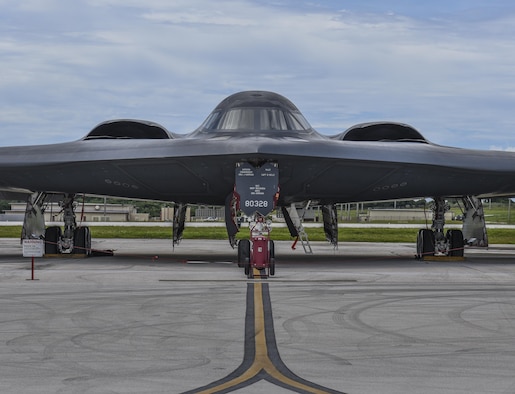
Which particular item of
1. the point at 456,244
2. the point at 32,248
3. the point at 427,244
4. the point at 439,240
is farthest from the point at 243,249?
the point at 456,244

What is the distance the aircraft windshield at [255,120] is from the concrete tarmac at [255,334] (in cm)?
502

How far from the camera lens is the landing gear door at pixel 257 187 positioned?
1628 centimetres

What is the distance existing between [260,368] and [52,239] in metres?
15.9

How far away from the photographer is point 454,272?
16766 millimetres

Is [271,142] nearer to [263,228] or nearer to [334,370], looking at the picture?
[263,228]

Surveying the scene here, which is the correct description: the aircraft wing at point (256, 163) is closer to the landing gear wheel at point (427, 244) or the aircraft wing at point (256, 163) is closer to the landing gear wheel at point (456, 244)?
the landing gear wheel at point (456, 244)

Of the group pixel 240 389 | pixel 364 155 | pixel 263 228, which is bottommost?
pixel 240 389

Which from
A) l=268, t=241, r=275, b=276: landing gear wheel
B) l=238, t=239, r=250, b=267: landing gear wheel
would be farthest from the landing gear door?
l=268, t=241, r=275, b=276: landing gear wheel

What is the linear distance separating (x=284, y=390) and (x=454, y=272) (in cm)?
1150

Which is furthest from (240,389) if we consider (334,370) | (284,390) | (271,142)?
(271,142)

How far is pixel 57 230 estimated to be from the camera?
2189cm

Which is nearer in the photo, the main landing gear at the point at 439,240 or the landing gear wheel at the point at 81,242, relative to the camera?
the main landing gear at the point at 439,240

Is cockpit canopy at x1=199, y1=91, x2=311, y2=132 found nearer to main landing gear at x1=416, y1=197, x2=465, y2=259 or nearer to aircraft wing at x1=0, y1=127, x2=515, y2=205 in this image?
aircraft wing at x1=0, y1=127, x2=515, y2=205

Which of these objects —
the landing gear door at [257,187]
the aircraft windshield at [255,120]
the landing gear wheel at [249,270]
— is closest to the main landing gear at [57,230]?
the aircraft windshield at [255,120]
